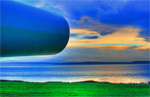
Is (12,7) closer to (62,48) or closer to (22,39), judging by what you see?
(22,39)

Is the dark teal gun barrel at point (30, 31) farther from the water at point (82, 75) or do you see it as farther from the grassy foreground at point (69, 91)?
the water at point (82, 75)

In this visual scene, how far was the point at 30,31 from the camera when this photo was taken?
444 millimetres

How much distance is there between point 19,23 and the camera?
0.42 m

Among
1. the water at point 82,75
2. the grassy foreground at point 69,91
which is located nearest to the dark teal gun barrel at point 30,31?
the grassy foreground at point 69,91

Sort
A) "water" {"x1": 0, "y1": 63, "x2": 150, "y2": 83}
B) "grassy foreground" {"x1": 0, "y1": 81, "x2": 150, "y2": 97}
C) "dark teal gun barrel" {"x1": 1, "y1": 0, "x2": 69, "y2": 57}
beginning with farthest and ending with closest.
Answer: "water" {"x1": 0, "y1": 63, "x2": 150, "y2": 83} < "grassy foreground" {"x1": 0, "y1": 81, "x2": 150, "y2": 97} < "dark teal gun barrel" {"x1": 1, "y1": 0, "x2": 69, "y2": 57}

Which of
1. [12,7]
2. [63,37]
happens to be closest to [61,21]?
[63,37]

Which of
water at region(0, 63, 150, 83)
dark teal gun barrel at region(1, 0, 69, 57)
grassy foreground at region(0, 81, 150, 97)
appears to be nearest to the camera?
dark teal gun barrel at region(1, 0, 69, 57)

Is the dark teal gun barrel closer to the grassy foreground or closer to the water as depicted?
the grassy foreground

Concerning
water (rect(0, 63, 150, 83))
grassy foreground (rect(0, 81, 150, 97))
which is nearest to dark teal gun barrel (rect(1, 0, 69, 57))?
grassy foreground (rect(0, 81, 150, 97))

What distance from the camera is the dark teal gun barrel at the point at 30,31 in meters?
0.40

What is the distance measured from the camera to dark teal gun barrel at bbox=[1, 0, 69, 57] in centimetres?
40

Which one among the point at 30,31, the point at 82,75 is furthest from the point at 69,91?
the point at 82,75

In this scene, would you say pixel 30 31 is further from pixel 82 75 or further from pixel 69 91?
pixel 82 75

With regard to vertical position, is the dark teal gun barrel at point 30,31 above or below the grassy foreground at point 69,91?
above
